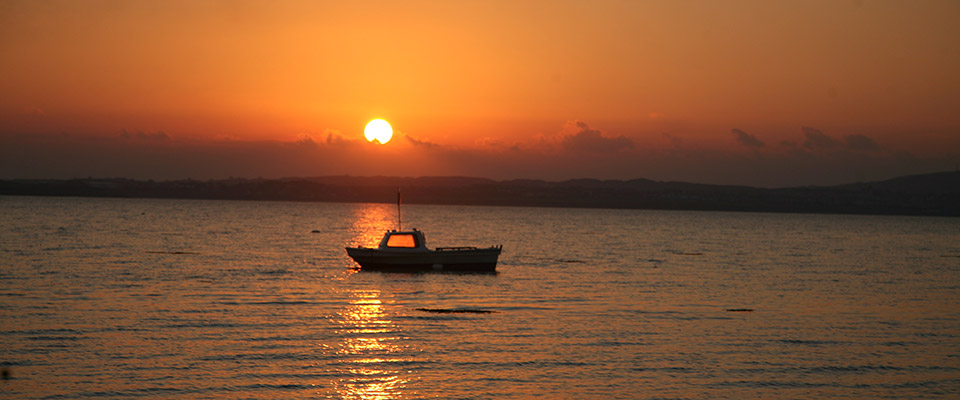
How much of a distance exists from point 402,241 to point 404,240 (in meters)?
0.28

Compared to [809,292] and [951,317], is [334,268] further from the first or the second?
[951,317]

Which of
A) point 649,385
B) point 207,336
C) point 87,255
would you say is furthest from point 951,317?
point 87,255

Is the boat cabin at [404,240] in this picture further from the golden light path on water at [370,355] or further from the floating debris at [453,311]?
the floating debris at [453,311]

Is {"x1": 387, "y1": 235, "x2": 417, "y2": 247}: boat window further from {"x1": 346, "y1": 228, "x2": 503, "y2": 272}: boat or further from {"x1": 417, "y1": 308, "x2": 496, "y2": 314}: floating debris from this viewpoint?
{"x1": 417, "y1": 308, "x2": 496, "y2": 314}: floating debris

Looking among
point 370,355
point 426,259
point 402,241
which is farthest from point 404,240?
point 370,355

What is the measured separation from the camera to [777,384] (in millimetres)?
23812

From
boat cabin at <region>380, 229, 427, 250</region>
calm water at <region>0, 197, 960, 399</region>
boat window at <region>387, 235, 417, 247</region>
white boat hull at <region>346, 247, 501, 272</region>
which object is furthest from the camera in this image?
boat window at <region>387, 235, 417, 247</region>

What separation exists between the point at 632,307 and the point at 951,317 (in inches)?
576

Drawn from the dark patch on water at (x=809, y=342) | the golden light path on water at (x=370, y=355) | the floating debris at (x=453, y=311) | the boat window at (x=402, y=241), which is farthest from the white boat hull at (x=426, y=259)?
the dark patch on water at (x=809, y=342)

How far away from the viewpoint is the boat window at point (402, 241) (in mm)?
57125

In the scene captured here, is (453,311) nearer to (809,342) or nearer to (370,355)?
(370,355)

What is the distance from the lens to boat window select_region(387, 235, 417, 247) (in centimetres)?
5712

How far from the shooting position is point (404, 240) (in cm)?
5806

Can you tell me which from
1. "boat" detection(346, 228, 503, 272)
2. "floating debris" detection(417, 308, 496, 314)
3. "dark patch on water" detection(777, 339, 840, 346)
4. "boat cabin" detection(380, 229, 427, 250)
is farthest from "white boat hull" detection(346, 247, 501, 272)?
"dark patch on water" detection(777, 339, 840, 346)
